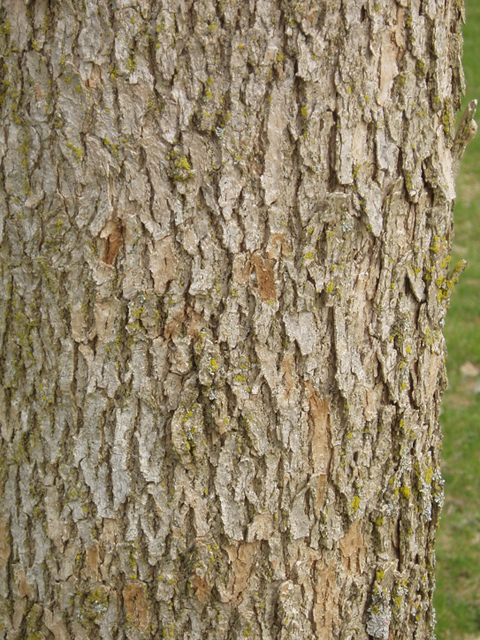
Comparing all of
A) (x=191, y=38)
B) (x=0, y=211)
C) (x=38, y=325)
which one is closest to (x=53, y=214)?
(x=0, y=211)

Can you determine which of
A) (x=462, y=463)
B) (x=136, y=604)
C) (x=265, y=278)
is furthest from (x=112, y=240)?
(x=462, y=463)

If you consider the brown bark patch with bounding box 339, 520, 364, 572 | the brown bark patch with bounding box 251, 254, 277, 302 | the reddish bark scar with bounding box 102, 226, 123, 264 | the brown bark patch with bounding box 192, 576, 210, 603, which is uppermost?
the reddish bark scar with bounding box 102, 226, 123, 264

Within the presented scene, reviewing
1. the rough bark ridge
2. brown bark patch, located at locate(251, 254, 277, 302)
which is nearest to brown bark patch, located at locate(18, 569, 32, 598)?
the rough bark ridge

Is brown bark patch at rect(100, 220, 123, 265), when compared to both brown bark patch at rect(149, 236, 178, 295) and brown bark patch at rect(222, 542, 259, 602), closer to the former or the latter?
brown bark patch at rect(149, 236, 178, 295)

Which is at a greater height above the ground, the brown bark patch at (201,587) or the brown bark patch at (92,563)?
the brown bark patch at (92,563)

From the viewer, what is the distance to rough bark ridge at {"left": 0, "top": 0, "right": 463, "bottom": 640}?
1.75 m

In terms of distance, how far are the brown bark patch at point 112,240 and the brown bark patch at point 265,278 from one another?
1.27 ft

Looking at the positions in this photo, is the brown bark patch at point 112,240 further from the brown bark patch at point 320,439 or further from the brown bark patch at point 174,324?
the brown bark patch at point 320,439

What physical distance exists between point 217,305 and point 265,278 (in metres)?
0.16

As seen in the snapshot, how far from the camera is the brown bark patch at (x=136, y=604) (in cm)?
198

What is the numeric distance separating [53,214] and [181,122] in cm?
46

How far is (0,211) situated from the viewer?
1.91m

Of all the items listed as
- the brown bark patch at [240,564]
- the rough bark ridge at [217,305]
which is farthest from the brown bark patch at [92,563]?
the brown bark patch at [240,564]

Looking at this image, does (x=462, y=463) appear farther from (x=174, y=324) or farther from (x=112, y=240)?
(x=112, y=240)
